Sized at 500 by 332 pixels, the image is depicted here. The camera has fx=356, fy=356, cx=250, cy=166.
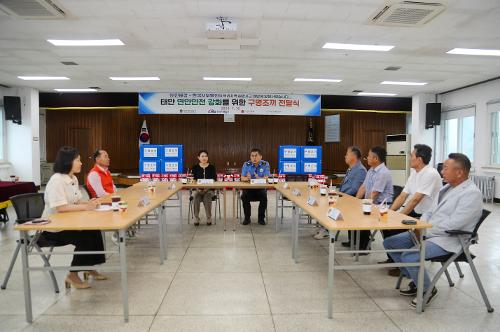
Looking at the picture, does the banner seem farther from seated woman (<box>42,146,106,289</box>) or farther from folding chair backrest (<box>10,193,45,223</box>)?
seated woman (<box>42,146,106,289</box>)

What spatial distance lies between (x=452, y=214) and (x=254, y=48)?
4166mm

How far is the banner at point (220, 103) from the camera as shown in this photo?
30.8 feet

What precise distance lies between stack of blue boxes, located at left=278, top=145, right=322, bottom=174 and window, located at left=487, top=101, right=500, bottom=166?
4.26m


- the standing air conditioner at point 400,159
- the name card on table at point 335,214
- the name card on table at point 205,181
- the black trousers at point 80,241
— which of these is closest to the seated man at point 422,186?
the name card on table at point 335,214

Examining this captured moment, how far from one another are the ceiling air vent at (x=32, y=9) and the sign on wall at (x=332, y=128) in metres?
8.59

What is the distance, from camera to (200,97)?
30.9 ft

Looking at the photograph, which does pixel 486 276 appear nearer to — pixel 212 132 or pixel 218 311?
pixel 218 311

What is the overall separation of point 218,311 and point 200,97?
7.39 m

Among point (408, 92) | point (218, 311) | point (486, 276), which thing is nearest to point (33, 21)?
point (218, 311)

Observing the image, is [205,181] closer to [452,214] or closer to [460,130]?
[452,214]

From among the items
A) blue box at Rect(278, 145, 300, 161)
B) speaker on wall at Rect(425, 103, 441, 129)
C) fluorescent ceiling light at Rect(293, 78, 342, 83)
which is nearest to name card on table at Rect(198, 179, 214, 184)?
blue box at Rect(278, 145, 300, 161)

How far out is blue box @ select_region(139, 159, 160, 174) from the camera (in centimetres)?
768

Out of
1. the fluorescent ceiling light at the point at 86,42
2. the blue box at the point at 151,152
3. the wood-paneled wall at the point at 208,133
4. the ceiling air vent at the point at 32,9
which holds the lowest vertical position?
the blue box at the point at 151,152

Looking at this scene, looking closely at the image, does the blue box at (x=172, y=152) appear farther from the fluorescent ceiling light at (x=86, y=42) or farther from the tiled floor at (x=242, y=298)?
the tiled floor at (x=242, y=298)
